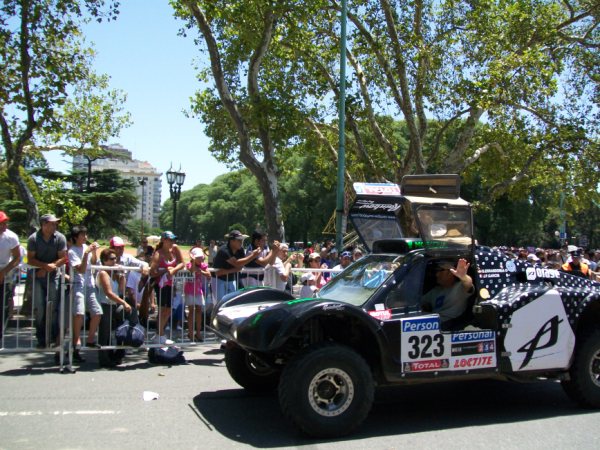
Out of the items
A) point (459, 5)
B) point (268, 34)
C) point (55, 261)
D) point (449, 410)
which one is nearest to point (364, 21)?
point (459, 5)

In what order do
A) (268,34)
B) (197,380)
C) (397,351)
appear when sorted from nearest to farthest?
(397,351), (197,380), (268,34)

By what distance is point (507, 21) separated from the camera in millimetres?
16453

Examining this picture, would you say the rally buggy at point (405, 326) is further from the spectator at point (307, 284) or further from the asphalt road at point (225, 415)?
the spectator at point (307, 284)

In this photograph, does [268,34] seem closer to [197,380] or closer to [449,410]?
[197,380]

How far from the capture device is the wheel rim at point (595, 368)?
6.66m

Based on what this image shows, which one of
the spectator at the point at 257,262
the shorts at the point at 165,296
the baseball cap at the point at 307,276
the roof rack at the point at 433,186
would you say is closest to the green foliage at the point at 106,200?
the spectator at the point at 257,262

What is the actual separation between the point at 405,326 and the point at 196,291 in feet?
14.0

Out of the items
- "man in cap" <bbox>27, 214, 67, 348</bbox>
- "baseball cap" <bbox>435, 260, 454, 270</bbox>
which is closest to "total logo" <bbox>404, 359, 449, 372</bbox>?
"baseball cap" <bbox>435, 260, 454, 270</bbox>

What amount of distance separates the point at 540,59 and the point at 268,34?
24.5ft

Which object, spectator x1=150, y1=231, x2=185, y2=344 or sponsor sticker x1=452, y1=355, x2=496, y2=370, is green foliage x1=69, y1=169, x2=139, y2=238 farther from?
sponsor sticker x1=452, y1=355, x2=496, y2=370

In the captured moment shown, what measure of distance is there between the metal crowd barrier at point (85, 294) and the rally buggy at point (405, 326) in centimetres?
228

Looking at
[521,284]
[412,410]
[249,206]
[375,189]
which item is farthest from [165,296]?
[249,206]

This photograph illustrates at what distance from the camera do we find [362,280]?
6613mm

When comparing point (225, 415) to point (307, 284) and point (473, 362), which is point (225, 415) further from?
point (307, 284)
